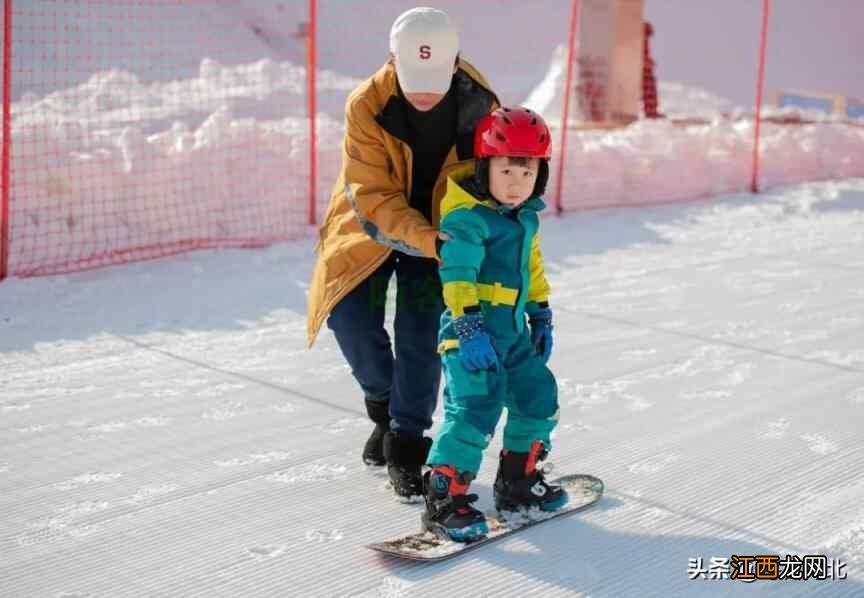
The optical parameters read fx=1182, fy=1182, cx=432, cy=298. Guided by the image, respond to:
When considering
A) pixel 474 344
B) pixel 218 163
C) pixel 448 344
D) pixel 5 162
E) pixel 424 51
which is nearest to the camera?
pixel 474 344

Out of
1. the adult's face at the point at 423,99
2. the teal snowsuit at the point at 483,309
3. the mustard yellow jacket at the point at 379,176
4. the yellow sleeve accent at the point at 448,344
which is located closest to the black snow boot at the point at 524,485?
the teal snowsuit at the point at 483,309

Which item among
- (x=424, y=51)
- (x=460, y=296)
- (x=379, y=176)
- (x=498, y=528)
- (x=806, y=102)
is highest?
(x=806, y=102)

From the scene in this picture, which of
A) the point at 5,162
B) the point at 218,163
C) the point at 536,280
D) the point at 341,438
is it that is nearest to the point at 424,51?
the point at 536,280

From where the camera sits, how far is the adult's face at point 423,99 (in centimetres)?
344

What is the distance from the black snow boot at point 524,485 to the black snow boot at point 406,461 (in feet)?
0.90

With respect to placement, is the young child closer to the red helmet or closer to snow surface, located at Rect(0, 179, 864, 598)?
the red helmet

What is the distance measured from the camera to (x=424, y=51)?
11.1 ft

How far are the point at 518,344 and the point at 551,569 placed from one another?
63 cm

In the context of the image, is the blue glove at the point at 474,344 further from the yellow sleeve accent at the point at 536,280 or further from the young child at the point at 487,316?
the yellow sleeve accent at the point at 536,280

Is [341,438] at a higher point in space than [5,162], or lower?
lower

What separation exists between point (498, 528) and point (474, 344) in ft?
1.95

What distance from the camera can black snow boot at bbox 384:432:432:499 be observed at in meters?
3.63

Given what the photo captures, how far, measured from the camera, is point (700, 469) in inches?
153

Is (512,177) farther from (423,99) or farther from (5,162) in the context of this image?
(5,162)
